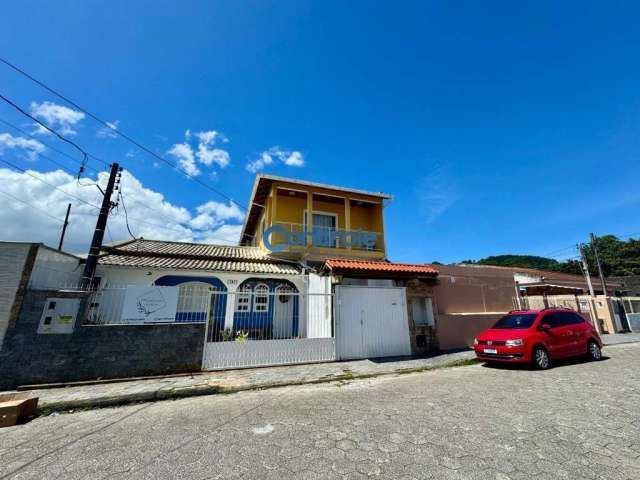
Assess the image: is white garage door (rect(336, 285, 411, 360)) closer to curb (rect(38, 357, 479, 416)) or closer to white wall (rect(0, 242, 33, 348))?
curb (rect(38, 357, 479, 416))

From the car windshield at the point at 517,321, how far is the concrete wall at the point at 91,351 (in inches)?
345

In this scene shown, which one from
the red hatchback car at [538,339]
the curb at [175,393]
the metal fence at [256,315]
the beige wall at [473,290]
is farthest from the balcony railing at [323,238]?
the curb at [175,393]

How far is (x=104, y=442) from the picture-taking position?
3.58m

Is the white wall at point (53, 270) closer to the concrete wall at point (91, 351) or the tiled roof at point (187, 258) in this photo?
the concrete wall at point (91, 351)

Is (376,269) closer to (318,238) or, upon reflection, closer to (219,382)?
(318,238)

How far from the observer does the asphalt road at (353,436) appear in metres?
2.79

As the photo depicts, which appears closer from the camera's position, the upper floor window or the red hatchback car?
the red hatchback car

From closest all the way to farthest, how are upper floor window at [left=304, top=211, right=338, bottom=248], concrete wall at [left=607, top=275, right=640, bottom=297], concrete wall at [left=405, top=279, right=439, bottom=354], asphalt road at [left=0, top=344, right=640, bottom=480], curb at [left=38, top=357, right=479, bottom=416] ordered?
asphalt road at [left=0, top=344, right=640, bottom=480], curb at [left=38, top=357, right=479, bottom=416], concrete wall at [left=405, top=279, right=439, bottom=354], upper floor window at [left=304, top=211, right=338, bottom=248], concrete wall at [left=607, top=275, right=640, bottom=297]

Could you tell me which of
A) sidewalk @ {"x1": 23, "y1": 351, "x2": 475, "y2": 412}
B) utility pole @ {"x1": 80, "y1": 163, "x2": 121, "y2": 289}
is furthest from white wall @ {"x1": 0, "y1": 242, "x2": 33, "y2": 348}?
sidewalk @ {"x1": 23, "y1": 351, "x2": 475, "y2": 412}

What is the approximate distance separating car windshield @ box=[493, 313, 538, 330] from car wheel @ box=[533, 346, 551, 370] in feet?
2.11

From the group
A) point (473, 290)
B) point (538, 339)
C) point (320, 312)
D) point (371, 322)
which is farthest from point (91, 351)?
point (473, 290)

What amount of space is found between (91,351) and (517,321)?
11316 mm

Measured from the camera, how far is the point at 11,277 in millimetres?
6164

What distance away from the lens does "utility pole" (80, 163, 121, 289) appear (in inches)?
309
